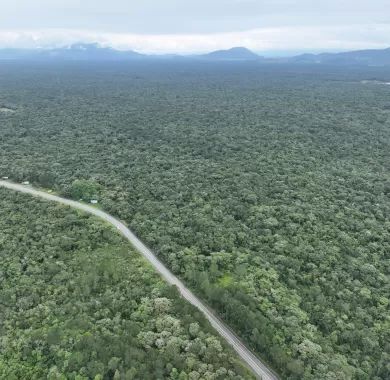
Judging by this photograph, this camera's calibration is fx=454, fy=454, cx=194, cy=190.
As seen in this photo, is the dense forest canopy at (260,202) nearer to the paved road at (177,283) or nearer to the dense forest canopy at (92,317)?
the paved road at (177,283)

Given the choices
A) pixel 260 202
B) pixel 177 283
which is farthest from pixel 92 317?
pixel 260 202

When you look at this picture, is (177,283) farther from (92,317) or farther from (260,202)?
(260,202)

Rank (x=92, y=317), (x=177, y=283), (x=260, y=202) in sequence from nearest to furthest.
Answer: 1. (x=92, y=317)
2. (x=177, y=283)
3. (x=260, y=202)

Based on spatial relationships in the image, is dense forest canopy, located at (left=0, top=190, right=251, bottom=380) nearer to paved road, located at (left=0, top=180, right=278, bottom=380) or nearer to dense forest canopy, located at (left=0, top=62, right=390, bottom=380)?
paved road, located at (left=0, top=180, right=278, bottom=380)

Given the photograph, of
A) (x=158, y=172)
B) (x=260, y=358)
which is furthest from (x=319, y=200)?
(x=260, y=358)

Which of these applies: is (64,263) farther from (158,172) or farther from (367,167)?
(367,167)
